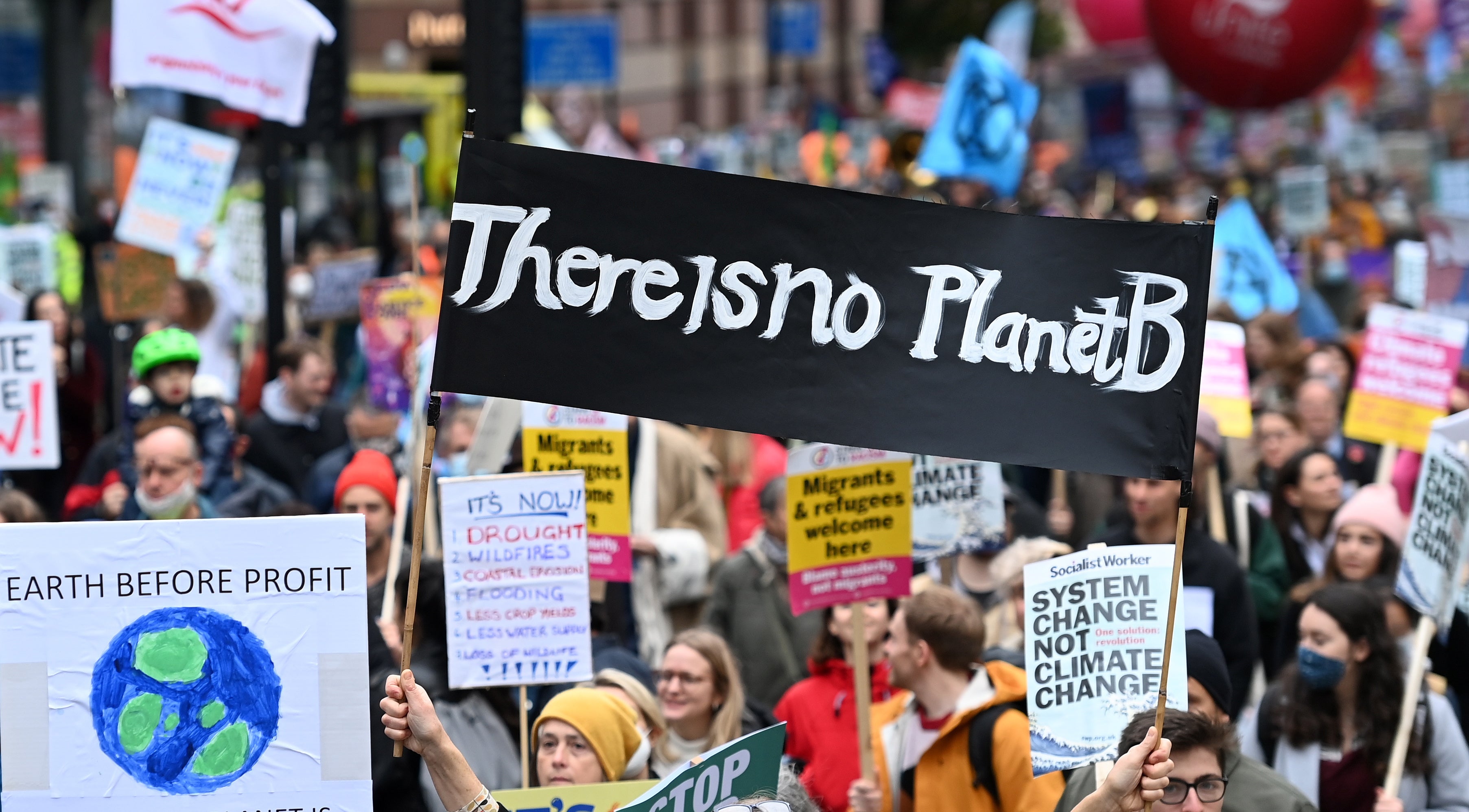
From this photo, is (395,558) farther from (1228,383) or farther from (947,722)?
(1228,383)

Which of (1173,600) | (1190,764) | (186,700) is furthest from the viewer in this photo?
(1190,764)

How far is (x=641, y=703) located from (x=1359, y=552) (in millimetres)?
2883

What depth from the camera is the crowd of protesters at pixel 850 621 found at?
520 centimetres

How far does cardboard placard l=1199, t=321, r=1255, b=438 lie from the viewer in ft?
29.0

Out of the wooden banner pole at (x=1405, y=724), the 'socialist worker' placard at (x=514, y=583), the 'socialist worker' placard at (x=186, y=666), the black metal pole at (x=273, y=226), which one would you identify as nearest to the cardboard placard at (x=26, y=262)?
the black metal pole at (x=273, y=226)

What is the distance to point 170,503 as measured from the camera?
22.1ft

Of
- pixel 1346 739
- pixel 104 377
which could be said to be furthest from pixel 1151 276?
pixel 104 377

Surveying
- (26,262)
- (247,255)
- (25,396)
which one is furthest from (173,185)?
(25,396)

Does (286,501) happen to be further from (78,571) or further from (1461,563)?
(1461,563)

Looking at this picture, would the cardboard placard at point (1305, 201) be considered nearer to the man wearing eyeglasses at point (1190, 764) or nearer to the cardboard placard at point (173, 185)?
the cardboard placard at point (173, 185)

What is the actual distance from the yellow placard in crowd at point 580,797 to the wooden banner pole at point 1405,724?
82.9 inches

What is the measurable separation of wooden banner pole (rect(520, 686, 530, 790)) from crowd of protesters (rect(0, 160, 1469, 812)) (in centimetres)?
5

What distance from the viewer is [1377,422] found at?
346 inches

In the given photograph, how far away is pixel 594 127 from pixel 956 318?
18.1 metres
